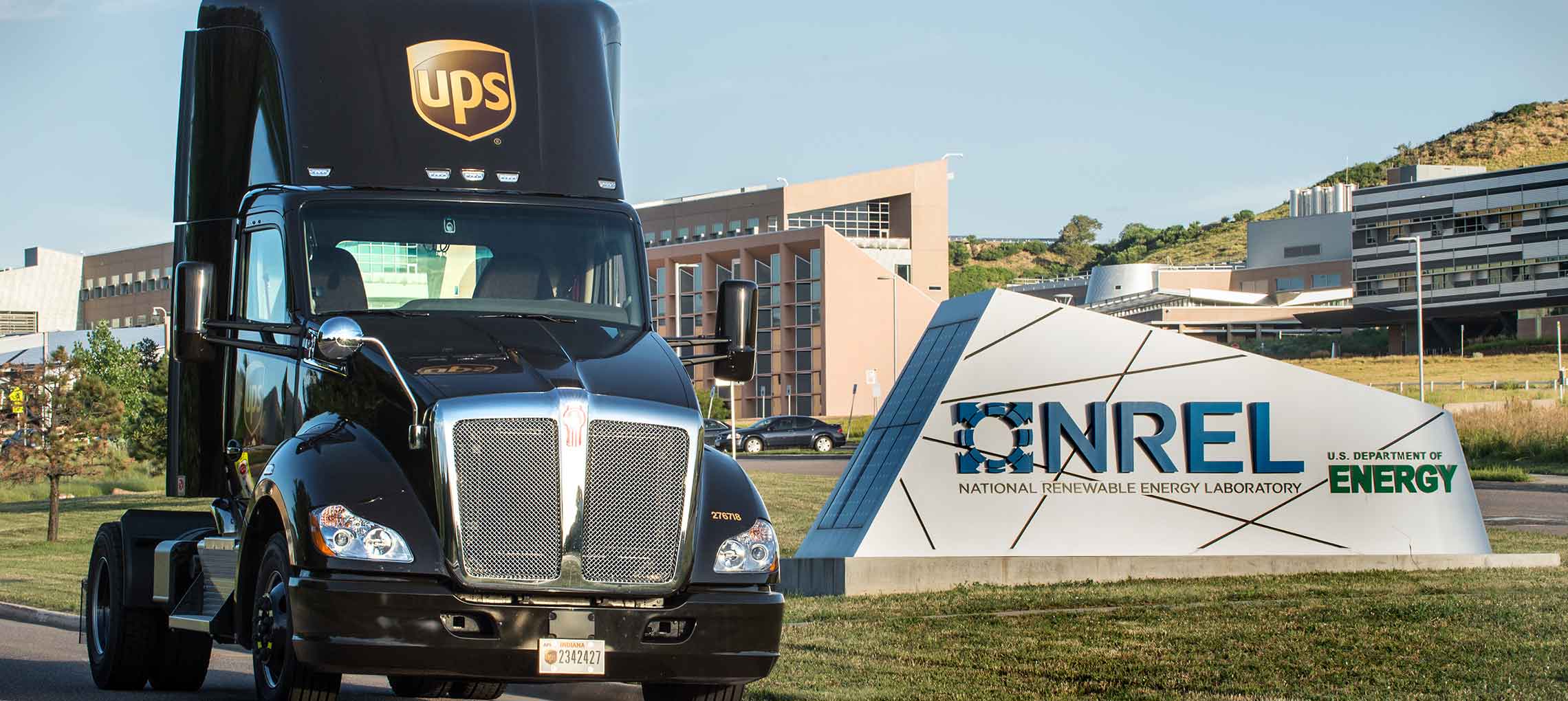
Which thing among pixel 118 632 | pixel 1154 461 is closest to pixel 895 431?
pixel 1154 461

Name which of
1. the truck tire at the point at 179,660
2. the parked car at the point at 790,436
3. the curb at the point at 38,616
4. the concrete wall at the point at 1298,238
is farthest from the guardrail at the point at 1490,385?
the truck tire at the point at 179,660

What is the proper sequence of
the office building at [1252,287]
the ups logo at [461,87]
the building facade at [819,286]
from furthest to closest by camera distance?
the office building at [1252,287], the building facade at [819,286], the ups logo at [461,87]

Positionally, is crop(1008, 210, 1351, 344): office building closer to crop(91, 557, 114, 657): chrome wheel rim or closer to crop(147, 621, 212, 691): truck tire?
crop(91, 557, 114, 657): chrome wheel rim

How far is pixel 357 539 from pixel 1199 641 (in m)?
6.96

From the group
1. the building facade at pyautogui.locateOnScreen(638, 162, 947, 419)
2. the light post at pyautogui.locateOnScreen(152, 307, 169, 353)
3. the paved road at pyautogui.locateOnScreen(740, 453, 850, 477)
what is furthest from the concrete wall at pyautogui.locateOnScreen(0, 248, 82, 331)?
the paved road at pyautogui.locateOnScreen(740, 453, 850, 477)

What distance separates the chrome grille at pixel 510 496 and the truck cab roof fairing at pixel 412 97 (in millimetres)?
2389

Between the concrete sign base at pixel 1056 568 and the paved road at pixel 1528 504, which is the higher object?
the concrete sign base at pixel 1056 568

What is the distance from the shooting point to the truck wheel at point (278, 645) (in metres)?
8.02

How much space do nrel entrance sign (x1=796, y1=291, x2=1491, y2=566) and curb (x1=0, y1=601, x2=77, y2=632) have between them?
7979mm

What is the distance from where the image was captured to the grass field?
1049 cm

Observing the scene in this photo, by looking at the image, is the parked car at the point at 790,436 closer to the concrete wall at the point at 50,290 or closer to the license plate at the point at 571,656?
the license plate at the point at 571,656

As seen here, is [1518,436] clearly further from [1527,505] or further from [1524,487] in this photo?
[1527,505]

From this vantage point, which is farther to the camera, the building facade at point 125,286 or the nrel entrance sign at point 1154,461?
the building facade at point 125,286

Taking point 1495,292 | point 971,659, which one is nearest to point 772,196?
point 1495,292
